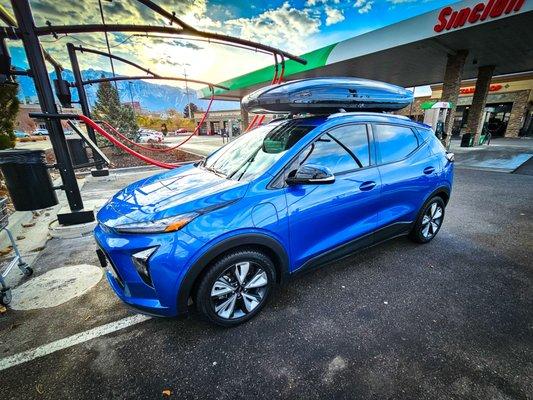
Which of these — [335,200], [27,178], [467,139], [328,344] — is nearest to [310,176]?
[335,200]

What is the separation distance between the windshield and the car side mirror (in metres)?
0.26

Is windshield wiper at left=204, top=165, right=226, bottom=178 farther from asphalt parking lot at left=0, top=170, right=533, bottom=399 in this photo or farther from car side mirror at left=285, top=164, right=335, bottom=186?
asphalt parking lot at left=0, top=170, right=533, bottom=399

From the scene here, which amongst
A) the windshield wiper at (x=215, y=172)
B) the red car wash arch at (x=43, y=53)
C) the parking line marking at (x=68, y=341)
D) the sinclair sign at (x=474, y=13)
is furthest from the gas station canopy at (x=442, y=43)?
the parking line marking at (x=68, y=341)

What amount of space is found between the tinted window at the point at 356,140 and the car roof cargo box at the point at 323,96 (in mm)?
264

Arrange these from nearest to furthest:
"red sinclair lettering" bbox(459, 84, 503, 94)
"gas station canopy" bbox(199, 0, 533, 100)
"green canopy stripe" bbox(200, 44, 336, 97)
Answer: "gas station canopy" bbox(199, 0, 533, 100)
"green canopy stripe" bbox(200, 44, 336, 97)
"red sinclair lettering" bbox(459, 84, 503, 94)

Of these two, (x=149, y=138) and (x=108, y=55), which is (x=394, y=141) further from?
(x=149, y=138)

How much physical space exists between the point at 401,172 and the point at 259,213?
1.90 m

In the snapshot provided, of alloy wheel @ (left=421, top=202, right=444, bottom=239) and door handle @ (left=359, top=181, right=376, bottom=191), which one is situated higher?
door handle @ (left=359, top=181, right=376, bottom=191)

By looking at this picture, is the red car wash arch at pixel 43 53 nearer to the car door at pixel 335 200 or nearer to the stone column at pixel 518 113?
the car door at pixel 335 200

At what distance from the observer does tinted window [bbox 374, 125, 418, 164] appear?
2.86 metres

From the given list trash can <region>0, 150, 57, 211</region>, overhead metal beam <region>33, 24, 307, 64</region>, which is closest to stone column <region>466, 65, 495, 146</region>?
overhead metal beam <region>33, 24, 307, 64</region>

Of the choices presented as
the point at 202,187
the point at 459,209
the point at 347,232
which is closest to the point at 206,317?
the point at 202,187

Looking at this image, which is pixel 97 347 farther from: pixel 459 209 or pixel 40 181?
pixel 459 209

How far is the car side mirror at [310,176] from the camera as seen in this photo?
84.8 inches
